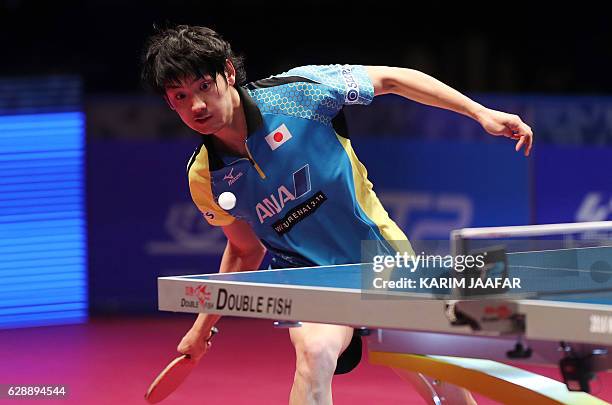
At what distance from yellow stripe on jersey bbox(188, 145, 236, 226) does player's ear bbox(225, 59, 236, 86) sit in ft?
0.74

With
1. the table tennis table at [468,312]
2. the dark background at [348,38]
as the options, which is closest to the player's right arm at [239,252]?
the table tennis table at [468,312]

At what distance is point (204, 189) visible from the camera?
3658 millimetres

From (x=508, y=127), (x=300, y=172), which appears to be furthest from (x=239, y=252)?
(x=508, y=127)

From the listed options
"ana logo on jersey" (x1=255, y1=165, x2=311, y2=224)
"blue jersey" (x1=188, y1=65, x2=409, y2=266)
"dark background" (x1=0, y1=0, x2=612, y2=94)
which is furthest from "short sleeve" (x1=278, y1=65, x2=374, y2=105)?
"dark background" (x1=0, y1=0, x2=612, y2=94)

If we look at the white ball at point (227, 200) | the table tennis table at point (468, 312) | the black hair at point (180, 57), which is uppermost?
the black hair at point (180, 57)

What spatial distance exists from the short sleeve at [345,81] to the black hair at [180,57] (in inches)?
11.9

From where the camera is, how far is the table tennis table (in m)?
2.14

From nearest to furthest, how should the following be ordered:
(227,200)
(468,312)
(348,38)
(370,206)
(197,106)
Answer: (468,312) → (197,106) → (227,200) → (370,206) → (348,38)

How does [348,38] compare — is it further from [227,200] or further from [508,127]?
[508,127]

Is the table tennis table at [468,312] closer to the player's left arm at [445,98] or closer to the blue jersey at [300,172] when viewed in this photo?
the player's left arm at [445,98]

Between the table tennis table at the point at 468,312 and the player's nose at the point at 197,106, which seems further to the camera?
the player's nose at the point at 197,106

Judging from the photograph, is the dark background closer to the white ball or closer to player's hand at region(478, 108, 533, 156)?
the white ball

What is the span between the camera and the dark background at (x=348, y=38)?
10.7 metres

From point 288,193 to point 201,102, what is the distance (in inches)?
16.8
